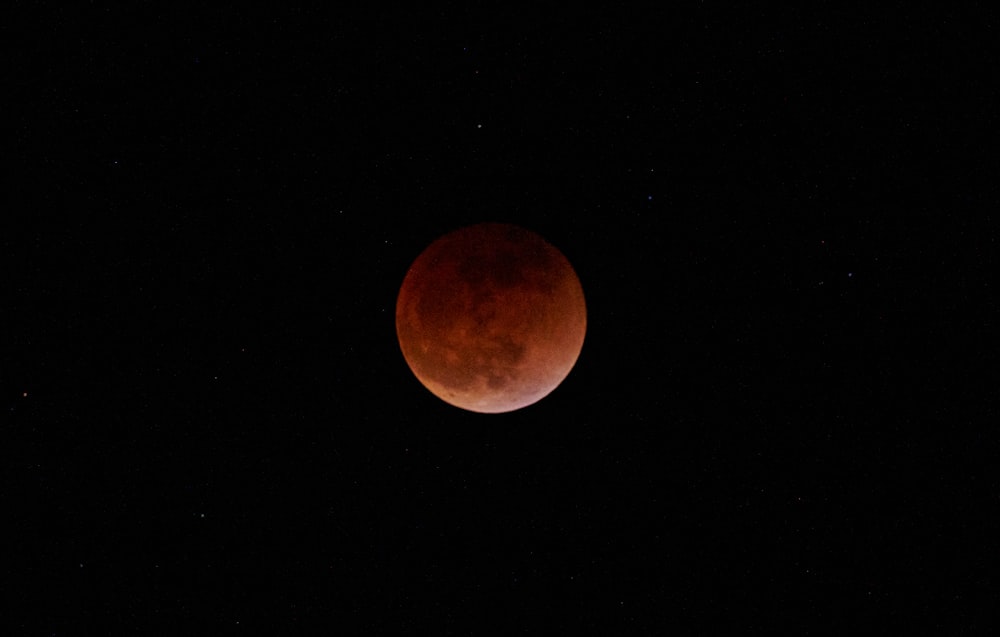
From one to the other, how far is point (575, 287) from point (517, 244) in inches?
23.4

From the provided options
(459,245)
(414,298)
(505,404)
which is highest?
(459,245)

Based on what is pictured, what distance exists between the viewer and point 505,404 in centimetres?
503

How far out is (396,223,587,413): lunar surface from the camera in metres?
4.57

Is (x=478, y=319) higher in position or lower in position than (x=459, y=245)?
lower

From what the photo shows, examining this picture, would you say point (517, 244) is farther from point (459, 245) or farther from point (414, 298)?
point (414, 298)

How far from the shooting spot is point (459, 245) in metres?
4.78

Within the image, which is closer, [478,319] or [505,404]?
[478,319]

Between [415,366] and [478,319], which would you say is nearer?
[478,319]

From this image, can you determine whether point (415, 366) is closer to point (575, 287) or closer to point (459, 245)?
point (459, 245)

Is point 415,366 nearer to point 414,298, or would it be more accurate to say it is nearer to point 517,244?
point 414,298

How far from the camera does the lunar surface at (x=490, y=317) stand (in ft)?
15.0

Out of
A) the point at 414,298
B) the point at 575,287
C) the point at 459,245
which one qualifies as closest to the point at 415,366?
the point at 414,298

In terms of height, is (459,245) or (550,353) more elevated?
(459,245)

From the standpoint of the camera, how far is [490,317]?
179 inches
